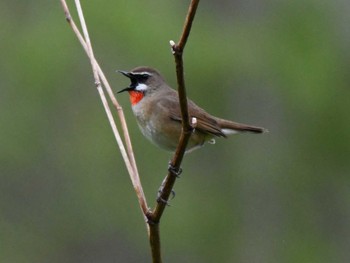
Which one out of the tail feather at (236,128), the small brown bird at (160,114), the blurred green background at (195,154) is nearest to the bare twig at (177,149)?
the small brown bird at (160,114)

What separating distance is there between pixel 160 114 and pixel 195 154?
37.1 feet

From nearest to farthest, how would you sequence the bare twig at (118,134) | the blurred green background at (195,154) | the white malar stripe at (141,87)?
1. the bare twig at (118,134)
2. the white malar stripe at (141,87)
3. the blurred green background at (195,154)

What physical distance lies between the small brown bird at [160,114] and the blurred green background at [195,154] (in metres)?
10.9

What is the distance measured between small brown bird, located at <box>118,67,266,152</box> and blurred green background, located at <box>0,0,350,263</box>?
1095 centimetres

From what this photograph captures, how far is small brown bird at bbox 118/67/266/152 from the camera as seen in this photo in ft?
23.0

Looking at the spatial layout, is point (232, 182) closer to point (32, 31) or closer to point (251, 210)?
point (251, 210)

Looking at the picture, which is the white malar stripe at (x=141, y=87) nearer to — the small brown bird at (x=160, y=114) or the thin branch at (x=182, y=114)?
the small brown bird at (x=160, y=114)

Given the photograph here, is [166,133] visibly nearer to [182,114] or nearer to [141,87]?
[141,87]

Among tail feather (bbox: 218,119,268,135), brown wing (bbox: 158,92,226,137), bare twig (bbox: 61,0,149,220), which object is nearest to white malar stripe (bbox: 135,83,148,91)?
brown wing (bbox: 158,92,226,137)

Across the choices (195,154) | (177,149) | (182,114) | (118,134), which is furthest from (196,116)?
(195,154)

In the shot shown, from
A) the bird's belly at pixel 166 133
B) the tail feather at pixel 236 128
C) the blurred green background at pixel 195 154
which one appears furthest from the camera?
the blurred green background at pixel 195 154

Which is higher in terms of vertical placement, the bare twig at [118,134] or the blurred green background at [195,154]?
the bare twig at [118,134]

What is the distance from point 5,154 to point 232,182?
11.3ft

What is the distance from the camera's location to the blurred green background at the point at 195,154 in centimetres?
1858
